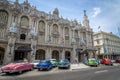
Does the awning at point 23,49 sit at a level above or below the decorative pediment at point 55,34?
below

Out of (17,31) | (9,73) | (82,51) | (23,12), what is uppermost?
(23,12)

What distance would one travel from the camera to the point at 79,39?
3869cm

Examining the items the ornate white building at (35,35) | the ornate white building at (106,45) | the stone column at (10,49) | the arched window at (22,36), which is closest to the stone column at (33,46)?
the ornate white building at (35,35)

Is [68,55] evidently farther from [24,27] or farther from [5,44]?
[5,44]

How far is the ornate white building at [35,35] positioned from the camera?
82.9ft

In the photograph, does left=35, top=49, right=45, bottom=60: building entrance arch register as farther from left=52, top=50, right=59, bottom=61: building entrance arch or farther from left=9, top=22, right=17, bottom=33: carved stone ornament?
left=9, top=22, right=17, bottom=33: carved stone ornament

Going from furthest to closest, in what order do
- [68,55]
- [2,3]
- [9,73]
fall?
[68,55] < [2,3] < [9,73]

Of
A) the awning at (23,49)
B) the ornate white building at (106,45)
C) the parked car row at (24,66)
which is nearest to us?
the parked car row at (24,66)

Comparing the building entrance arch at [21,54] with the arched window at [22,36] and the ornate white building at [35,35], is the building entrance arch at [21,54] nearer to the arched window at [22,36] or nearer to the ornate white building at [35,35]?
the ornate white building at [35,35]

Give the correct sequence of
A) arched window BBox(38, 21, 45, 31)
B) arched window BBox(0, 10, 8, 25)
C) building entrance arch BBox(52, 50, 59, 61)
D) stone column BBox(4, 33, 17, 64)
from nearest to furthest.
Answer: stone column BBox(4, 33, 17, 64)
arched window BBox(0, 10, 8, 25)
arched window BBox(38, 21, 45, 31)
building entrance arch BBox(52, 50, 59, 61)

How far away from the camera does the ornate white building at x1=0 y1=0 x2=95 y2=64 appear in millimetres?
25266

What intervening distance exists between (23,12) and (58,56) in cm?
1674

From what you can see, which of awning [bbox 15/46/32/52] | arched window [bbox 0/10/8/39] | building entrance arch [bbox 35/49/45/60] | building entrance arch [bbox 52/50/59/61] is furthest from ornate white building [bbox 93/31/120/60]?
arched window [bbox 0/10/8/39]

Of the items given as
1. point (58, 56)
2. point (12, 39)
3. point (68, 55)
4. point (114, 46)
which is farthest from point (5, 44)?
point (114, 46)
